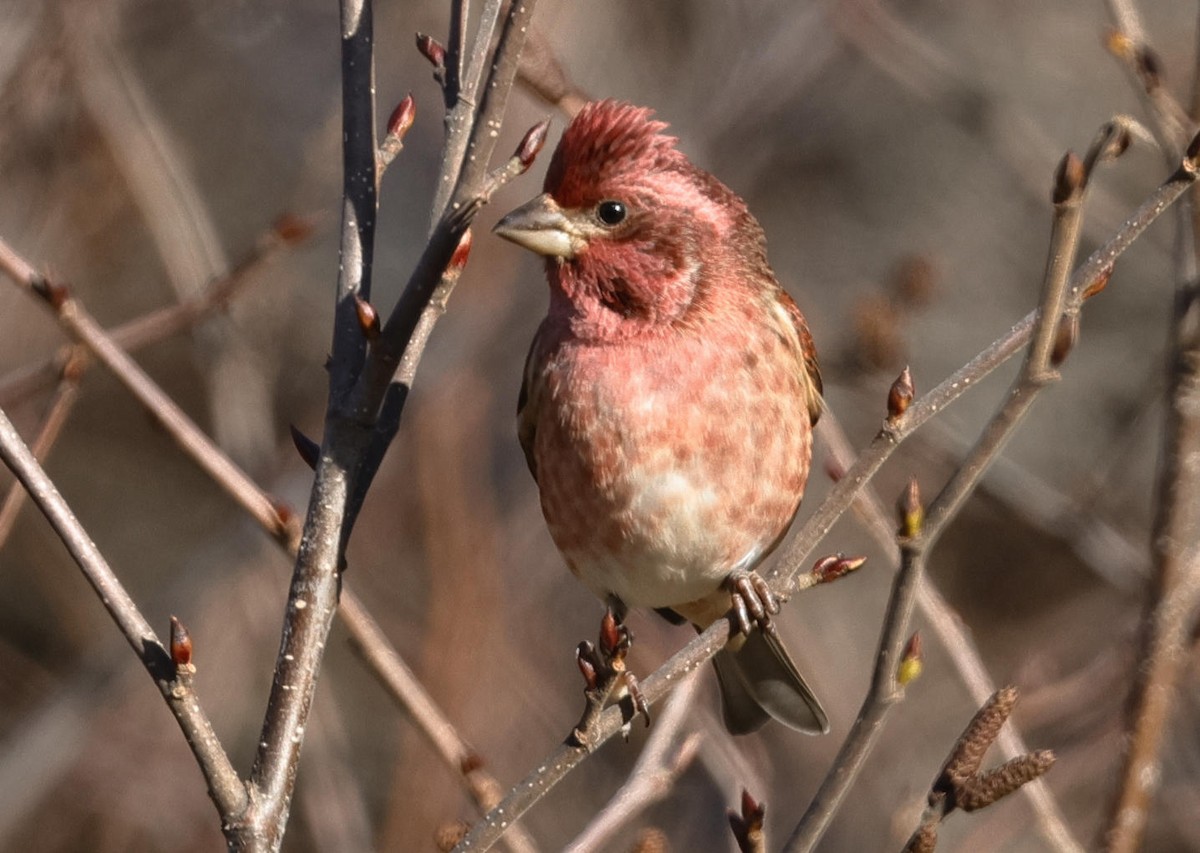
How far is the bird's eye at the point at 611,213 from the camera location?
482 cm

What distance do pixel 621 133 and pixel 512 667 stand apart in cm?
379

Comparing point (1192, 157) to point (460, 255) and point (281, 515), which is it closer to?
point (460, 255)

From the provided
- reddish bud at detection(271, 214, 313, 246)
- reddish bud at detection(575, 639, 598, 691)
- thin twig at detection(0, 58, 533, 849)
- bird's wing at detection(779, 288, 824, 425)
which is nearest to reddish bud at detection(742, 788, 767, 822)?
reddish bud at detection(575, 639, 598, 691)

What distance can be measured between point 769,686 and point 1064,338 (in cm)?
203

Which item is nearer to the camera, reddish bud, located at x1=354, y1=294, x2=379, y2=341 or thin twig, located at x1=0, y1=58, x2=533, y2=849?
reddish bud, located at x1=354, y1=294, x2=379, y2=341

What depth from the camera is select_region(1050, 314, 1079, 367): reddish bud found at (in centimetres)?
360

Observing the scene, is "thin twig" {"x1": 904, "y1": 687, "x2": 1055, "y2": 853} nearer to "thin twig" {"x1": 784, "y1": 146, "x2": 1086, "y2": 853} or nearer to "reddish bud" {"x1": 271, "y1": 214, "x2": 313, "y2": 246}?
"thin twig" {"x1": 784, "y1": 146, "x2": 1086, "y2": 853}

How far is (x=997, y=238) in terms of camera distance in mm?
10555

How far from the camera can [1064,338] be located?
144 inches

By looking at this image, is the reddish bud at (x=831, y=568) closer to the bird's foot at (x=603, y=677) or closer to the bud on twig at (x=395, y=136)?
the bird's foot at (x=603, y=677)

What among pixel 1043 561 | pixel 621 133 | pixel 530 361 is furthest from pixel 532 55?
pixel 1043 561

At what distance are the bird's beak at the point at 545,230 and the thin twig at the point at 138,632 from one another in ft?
5.43

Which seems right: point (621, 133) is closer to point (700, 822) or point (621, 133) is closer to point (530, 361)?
point (530, 361)

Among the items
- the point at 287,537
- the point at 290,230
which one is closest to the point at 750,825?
the point at 287,537
